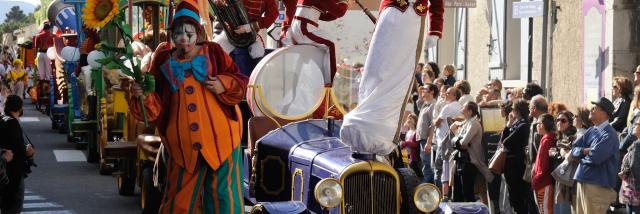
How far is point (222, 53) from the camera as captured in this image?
8727 mm

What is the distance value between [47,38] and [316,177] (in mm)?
19689

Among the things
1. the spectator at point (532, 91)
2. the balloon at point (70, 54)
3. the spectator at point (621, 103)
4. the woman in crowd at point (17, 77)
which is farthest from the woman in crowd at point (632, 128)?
the woman in crowd at point (17, 77)

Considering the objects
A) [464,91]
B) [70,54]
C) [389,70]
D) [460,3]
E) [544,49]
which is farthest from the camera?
[70,54]

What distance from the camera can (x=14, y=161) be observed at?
10945 millimetres

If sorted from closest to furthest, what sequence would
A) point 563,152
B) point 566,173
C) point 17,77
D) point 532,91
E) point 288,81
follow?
point 288,81 < point 566,173 < point 563,152 < point 532,91 < point 17,77

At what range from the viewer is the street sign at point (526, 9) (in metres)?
17.3

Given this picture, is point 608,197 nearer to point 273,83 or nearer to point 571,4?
point 273,83

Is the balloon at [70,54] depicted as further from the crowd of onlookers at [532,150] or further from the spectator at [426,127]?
the spectator at [426,127]

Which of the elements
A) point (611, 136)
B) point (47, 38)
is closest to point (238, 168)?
point (611, 136)

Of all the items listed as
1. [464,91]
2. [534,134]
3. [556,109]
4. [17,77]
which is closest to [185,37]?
[534,134]

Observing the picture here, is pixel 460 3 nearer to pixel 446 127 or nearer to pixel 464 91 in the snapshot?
pixel 464 91

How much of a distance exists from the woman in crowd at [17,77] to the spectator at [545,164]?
2226 cm

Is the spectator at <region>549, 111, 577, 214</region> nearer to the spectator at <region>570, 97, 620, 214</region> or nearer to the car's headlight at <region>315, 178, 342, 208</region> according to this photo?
the spectator at <region>570, 97, 620, 214</region>

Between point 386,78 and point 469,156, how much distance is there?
185 inches
